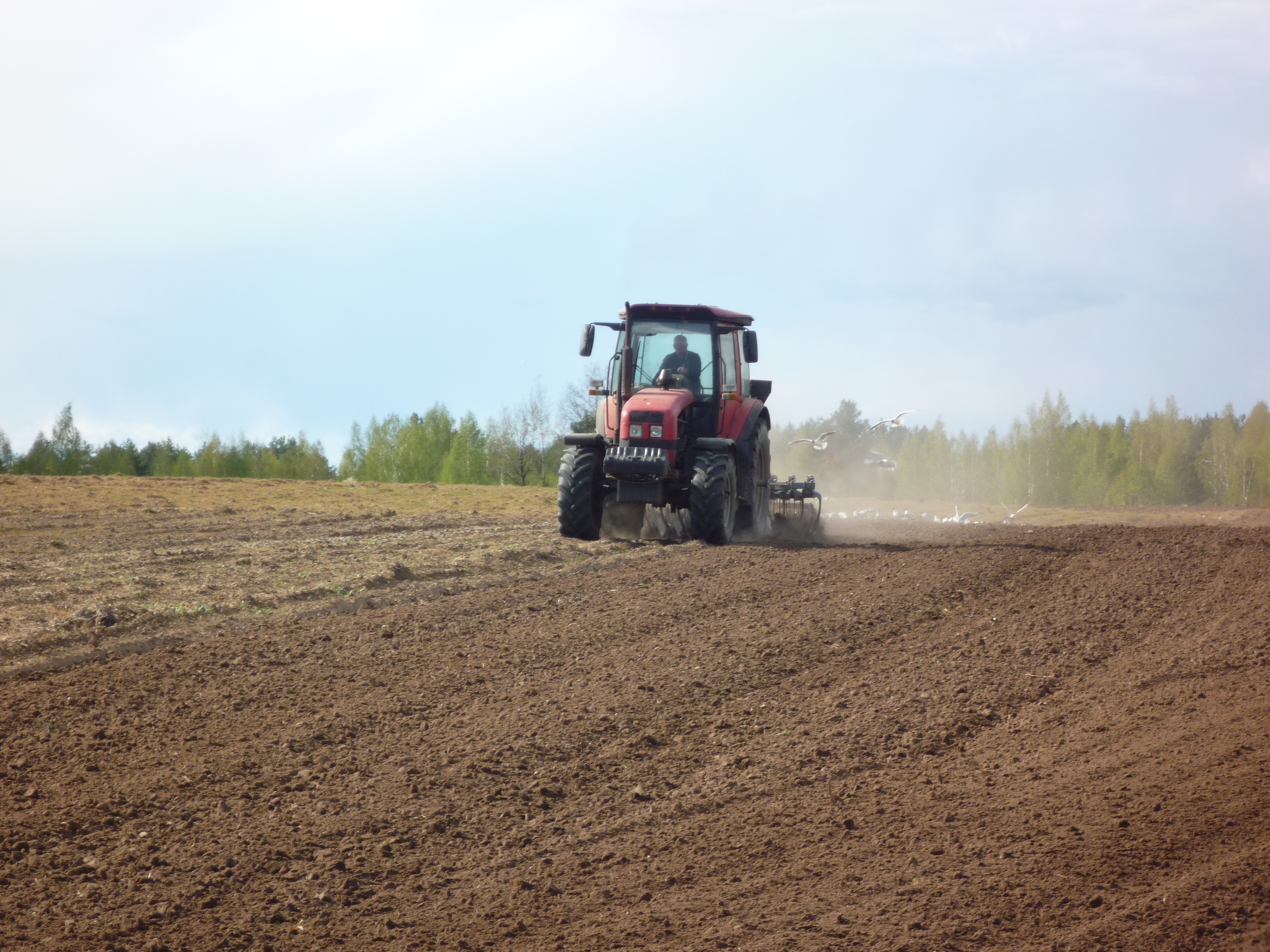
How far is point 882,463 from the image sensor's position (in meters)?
27.9

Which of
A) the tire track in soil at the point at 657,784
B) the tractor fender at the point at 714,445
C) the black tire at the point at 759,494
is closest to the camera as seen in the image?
the tire track in soil at the point at 657,784

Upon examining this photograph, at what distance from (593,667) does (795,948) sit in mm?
3724

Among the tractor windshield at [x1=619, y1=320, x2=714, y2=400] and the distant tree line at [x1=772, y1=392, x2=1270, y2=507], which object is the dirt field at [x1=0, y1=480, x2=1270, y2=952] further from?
the distant tree line at [x1=772, y1=392, x2=1270, y2=507]

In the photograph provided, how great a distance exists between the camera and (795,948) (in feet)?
11.7

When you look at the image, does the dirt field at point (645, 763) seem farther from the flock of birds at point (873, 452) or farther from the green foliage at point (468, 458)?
the green foliage at point (468, 458)

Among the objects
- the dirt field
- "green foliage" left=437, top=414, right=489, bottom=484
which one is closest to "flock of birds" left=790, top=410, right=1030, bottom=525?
the dirt field

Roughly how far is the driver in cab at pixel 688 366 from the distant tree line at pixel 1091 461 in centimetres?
2070

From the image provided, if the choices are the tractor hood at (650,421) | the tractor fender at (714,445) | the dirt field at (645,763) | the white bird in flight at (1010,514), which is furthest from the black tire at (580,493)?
the white bird in flight at (1010,514)

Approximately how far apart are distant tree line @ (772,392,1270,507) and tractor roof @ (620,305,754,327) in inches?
819

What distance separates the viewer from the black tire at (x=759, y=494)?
14.5 m

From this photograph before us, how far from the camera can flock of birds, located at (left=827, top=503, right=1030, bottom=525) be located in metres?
20.2

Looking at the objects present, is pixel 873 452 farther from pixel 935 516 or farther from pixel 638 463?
pixel 638 463

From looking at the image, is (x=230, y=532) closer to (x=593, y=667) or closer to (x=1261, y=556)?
(x=593, y=667)

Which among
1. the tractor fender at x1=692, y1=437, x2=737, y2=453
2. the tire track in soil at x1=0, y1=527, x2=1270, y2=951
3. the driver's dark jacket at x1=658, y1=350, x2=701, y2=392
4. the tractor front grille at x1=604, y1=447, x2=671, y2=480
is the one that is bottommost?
the tire track in soil at x1=0, y1=527, x2=1270, y2=951
